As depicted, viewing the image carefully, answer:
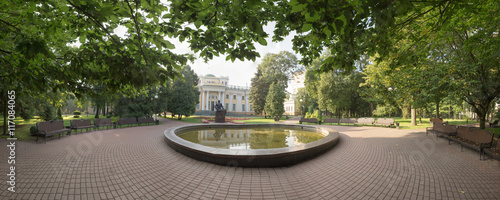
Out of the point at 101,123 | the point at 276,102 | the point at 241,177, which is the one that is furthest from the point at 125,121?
the point at 276,102

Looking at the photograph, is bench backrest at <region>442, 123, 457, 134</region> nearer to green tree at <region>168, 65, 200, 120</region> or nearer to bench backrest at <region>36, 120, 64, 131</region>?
bench backrest at <region>36, 120, 64, 131</region>

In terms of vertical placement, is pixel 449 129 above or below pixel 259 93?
below

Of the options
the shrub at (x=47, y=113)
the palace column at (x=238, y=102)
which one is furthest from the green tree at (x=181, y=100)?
the palace column at (x=238, y=102)

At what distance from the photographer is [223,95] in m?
49.3

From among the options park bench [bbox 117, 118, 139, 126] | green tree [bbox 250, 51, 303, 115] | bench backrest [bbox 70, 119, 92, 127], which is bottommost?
park bench [bbox 117, 118, 139, 126]

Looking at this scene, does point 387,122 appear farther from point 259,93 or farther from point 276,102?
point 259,93

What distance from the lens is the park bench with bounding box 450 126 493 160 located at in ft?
19.2

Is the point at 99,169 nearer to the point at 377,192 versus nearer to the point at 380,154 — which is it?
the point at 377,192

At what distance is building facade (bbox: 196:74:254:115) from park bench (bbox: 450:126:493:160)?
3967 cm

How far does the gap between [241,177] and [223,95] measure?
4572 centimetres

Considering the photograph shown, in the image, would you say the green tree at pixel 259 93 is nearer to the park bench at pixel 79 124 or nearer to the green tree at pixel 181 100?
the green tree at pixel 181 100

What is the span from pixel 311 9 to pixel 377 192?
3.89 metres

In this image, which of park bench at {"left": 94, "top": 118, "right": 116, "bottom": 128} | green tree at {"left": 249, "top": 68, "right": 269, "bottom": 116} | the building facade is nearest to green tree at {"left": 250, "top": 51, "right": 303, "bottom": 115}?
green tree at {"left": 249, "top": 68, "right": 269, "bottom": 116}

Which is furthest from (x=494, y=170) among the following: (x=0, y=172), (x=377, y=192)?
(x=0, y=172)
